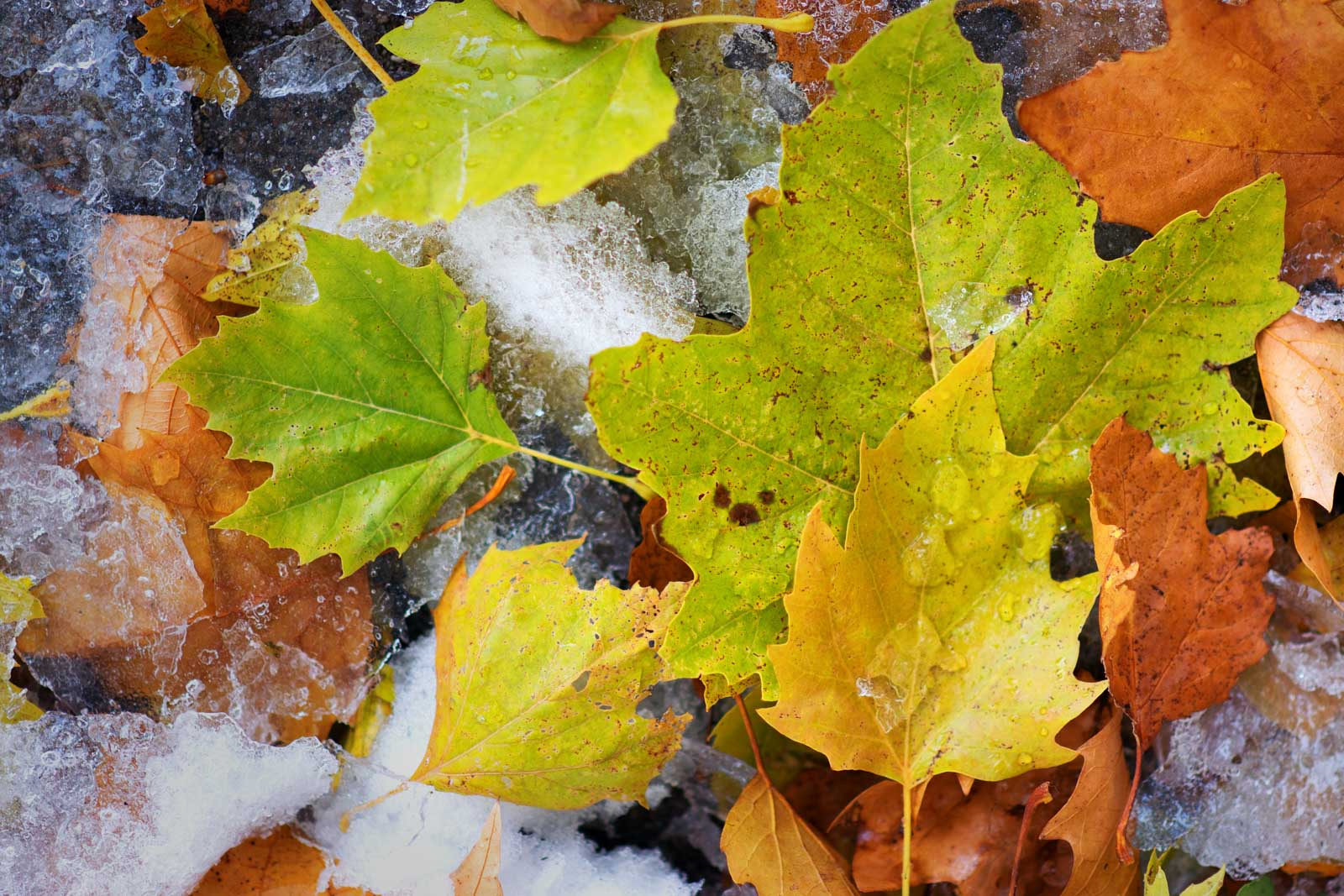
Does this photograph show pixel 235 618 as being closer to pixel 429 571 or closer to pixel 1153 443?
pixel 429 571

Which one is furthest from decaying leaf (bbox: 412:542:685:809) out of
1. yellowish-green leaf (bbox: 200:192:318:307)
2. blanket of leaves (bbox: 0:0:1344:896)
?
yellowish-green leaf (bbox: 200:192:318:307)

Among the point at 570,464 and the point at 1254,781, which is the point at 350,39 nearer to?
the point at 570,464

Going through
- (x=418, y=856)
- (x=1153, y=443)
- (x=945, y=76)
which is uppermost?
(x=945, y=76)

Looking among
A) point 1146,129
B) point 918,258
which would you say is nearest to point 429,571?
point 918,258

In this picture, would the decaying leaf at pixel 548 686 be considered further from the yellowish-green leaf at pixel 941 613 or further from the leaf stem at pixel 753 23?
the leaf stem at pixel 753 23

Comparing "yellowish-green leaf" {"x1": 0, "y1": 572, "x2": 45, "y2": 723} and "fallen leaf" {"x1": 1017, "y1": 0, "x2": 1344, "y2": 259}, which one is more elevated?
"fallen leaf" {"x1": 1017, "y1": 0, "x2": 1344, "y2": 259}

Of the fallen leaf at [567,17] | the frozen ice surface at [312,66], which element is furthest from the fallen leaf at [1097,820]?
the frozen ice surface at [312,66]

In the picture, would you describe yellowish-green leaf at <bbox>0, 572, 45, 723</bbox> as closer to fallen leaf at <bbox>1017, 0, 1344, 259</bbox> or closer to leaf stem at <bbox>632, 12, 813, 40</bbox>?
leaf stem at <bbox>632, 12, 813, 40</bbox>
